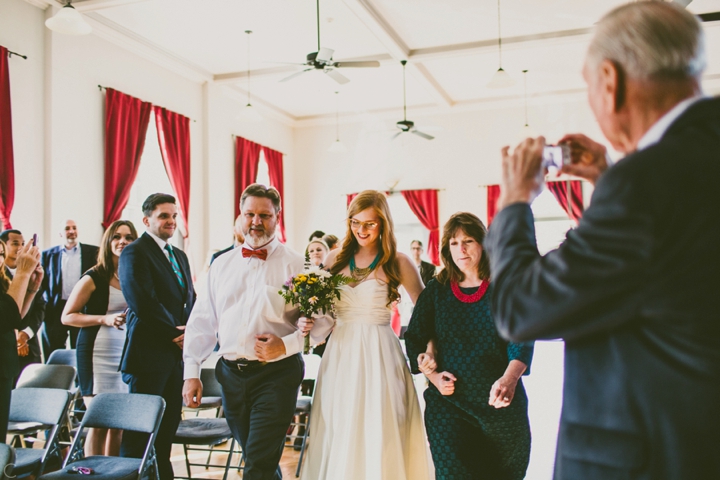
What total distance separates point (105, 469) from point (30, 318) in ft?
10.2

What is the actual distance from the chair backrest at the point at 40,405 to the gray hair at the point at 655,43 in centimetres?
381

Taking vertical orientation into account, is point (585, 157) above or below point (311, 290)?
above

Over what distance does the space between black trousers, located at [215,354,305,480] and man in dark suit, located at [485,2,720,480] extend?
2390 millimetres

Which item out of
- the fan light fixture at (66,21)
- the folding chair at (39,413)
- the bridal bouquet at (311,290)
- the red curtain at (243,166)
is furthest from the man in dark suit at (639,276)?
the red curtain at (243,166)

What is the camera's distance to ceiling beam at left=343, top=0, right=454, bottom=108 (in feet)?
28.1

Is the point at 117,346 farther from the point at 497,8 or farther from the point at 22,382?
the point at 497,8

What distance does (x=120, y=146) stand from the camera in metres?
9.30

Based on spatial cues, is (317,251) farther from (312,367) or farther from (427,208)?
(427,208)

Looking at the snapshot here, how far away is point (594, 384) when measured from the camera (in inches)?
40.0

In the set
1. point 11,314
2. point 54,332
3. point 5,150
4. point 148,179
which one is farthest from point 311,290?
point 148,179

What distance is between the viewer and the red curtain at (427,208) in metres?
14.0

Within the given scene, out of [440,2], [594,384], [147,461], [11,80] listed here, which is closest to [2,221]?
[11,80]

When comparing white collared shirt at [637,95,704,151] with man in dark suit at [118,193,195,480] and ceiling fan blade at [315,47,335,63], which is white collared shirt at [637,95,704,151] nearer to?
man in dark suit at [118,193,195,480]

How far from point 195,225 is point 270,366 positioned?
8449 mm
